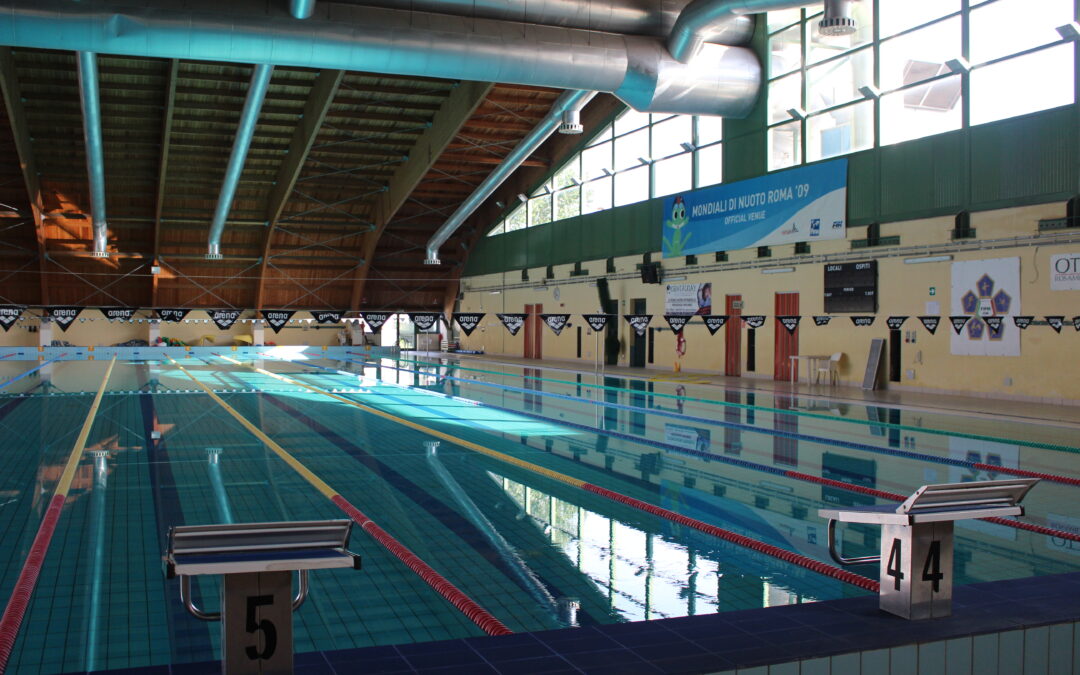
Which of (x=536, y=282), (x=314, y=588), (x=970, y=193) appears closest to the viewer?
(x=314, y=588)

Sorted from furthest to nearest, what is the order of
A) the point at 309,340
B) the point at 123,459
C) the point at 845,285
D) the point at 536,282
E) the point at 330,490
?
the point at 309,340, the point at 536,282, the point at 845,285, the point at 123,459, the point at 330,490

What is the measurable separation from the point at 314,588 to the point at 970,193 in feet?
49.1

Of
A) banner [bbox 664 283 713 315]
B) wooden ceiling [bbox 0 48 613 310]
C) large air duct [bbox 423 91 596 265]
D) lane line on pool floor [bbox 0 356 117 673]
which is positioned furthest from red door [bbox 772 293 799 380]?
lane line on pool floor [bbox 0 356 117 673]

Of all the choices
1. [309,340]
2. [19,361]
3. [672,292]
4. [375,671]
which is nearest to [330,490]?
[375,671]

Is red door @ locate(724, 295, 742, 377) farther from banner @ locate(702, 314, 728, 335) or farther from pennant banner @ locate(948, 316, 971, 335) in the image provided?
pennant banner @ locate(948, 316, 971, 335)

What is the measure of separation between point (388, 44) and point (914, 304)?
11.5 meters

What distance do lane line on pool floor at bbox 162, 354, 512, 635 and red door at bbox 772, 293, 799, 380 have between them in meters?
13.5

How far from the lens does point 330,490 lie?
7.80 metres

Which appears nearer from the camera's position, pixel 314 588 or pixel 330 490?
pixel 314 588

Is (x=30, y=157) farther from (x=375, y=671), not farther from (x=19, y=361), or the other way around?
(x=375, y=671)

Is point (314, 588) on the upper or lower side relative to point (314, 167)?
lower

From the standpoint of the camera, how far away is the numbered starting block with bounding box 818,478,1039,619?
12.0 feet

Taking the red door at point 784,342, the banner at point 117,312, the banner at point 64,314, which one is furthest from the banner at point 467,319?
the banner at point 64,314

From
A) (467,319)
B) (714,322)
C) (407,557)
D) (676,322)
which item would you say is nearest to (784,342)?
(714,322)
